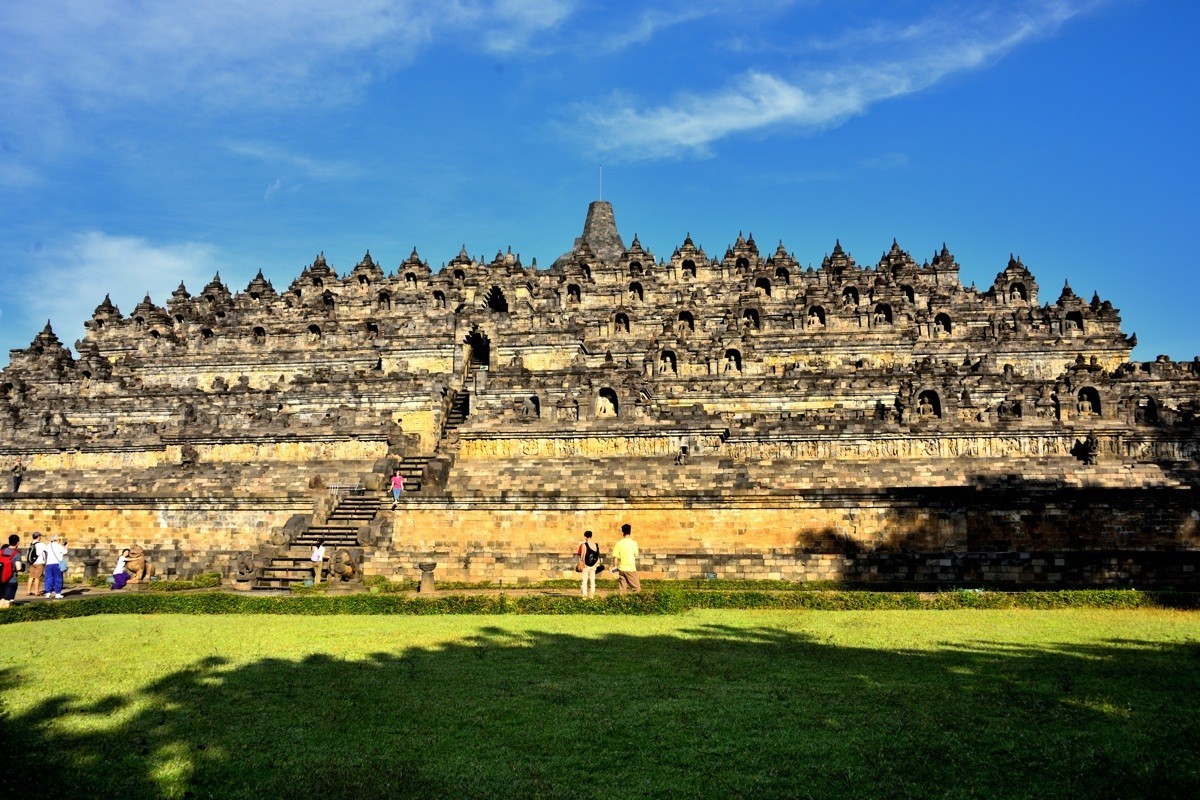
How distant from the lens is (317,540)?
2434 centimetres

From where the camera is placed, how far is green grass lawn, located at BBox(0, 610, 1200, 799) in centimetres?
729

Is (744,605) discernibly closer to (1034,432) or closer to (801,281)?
(1034,432)

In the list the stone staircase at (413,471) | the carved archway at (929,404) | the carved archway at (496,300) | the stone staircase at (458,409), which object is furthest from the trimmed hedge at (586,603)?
the carved archway at (496,300)

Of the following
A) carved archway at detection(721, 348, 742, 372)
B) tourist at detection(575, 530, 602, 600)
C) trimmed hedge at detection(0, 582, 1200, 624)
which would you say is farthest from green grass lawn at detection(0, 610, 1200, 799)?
carved archway at detection(721, 348, 742, 372)

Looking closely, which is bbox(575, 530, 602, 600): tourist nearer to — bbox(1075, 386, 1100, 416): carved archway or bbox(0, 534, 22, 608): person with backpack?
bbox(0, 534, 22, 608): person with backpack

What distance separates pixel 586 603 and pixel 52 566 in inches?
501

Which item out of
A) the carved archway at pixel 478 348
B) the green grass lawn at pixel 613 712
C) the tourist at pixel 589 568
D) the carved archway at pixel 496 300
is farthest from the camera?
the carved archway at pixel 496 300

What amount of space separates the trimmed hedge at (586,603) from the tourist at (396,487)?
7.27m

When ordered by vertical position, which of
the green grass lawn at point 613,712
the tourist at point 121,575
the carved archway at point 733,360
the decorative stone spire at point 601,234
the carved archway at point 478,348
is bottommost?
the green grass lawn at point 613,712

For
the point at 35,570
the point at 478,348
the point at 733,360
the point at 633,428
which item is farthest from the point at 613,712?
the point at 478,348

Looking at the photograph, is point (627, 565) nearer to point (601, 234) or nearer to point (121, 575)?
point (121, 575)

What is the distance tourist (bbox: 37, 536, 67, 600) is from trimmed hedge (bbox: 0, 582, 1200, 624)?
96.8 inches

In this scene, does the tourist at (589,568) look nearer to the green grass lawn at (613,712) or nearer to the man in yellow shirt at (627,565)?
the man in yellow shirt at (627,565)

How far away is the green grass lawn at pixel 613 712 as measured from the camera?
23.9ft
